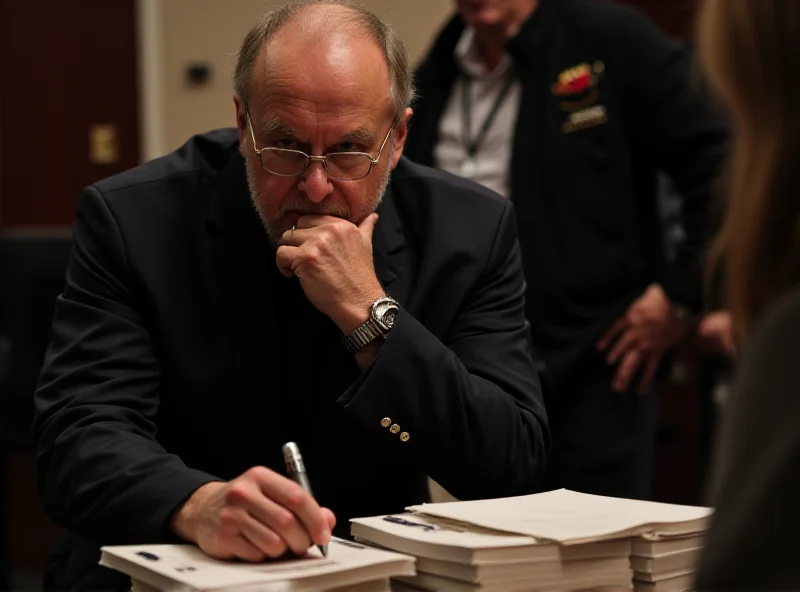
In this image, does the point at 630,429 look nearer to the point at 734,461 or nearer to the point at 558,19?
the point at 558,19

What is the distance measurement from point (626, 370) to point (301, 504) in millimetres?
1870

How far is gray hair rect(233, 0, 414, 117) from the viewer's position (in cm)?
201

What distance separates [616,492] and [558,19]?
1.34m

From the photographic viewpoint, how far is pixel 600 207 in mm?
3168

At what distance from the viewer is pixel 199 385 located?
198 centimetres

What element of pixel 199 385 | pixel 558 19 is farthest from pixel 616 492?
pixel 199 385

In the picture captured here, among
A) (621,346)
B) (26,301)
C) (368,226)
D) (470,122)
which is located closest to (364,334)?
(368,226)

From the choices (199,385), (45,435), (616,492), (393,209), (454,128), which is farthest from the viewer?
(454,128)

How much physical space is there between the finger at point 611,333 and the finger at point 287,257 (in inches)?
55.6

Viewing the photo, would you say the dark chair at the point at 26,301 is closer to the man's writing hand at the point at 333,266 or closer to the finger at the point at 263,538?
the man's writing hand at the point at 333,266

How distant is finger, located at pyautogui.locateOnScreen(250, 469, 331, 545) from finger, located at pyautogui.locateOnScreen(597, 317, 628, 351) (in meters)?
1.82

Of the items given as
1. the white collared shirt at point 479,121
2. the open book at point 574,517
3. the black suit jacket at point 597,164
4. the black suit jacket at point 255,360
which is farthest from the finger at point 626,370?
the open book at point 574,517

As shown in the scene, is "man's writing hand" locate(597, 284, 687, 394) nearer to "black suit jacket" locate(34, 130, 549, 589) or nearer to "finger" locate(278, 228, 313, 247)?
"black suit jacket" locate(34, 130, 549, 589)

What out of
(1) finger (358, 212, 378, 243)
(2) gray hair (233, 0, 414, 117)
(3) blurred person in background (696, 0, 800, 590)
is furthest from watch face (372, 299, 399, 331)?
(3) blurred person in background (696, 0, 800, 590)
